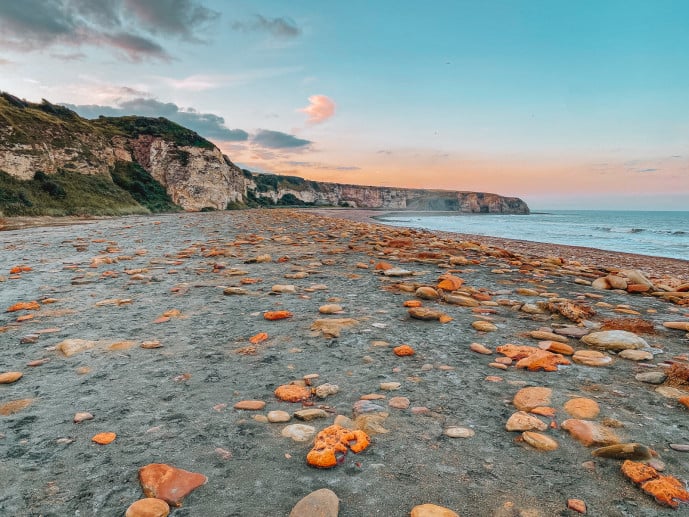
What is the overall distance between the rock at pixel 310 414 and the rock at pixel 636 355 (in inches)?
97.9

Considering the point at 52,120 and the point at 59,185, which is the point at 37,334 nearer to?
the point at 59,185

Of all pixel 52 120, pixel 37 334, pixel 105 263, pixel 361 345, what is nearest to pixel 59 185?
pixel 52 120

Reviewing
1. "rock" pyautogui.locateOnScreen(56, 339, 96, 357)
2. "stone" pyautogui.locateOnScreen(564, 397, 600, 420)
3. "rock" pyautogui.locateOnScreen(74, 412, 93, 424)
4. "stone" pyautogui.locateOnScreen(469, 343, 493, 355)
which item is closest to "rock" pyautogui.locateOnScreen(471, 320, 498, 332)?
"stone" pyautogui.locateOnScreen(469, 343, 493, 355)

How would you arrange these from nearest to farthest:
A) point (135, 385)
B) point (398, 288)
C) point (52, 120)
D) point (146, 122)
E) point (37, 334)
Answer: point (135, 385) → point (37, 334) → point (398, 288) → point (52, 120) → point (146, 122)

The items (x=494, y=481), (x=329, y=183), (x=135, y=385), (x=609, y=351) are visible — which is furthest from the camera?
(x=329, y=183)

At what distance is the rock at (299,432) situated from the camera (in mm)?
1996

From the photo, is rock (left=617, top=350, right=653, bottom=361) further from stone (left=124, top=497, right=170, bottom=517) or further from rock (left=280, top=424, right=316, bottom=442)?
stone (left=124, top=497, right=170, bottom=517)

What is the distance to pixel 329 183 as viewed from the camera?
141750mm

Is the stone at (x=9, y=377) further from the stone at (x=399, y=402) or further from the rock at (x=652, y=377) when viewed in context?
the rock at (x=652, y=377)

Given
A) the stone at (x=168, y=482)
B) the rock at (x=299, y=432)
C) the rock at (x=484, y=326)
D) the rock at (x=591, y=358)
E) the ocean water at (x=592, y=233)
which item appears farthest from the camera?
the ocean water at (x=592, y=233)

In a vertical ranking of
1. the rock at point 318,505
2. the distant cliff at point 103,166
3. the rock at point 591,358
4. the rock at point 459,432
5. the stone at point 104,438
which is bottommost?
the stone at point 104,438

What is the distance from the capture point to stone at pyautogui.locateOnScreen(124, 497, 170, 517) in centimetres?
144

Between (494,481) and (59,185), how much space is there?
43206 mm

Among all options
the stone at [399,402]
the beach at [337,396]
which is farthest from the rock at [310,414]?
the stone at [399,402]
